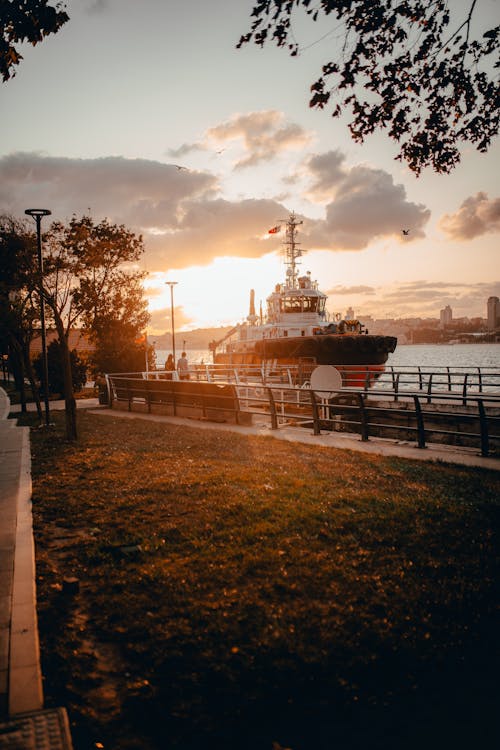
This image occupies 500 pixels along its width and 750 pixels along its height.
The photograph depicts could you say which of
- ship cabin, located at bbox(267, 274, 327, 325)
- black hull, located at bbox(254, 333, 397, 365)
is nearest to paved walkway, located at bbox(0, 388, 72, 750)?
black hull, located at bbox(254, 333, 397, 365)

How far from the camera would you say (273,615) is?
3.67 meters

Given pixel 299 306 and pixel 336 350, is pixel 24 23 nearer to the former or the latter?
pixel 336 350

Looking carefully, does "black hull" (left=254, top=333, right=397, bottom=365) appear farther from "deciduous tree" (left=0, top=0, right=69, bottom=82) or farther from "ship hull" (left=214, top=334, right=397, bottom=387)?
"deciduous tree" (left=0, top=0, right=69, bottom=82)

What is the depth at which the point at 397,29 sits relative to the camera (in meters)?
5.36

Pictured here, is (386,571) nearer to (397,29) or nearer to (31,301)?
(397,29)

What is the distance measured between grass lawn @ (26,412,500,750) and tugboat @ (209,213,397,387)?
59.3 feet

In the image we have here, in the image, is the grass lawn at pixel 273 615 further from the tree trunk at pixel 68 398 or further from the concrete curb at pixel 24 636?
the tree trunk at pixel 68 398

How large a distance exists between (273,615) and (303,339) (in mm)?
28679

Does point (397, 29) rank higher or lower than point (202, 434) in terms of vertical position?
higher

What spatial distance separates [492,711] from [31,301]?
56.5 ft

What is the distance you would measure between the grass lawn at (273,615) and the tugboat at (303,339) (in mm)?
18061

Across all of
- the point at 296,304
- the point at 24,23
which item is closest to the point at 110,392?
the point at 24,23

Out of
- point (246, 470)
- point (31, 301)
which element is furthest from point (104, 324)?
point (246, 470)

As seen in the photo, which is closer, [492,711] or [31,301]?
[492,711]
